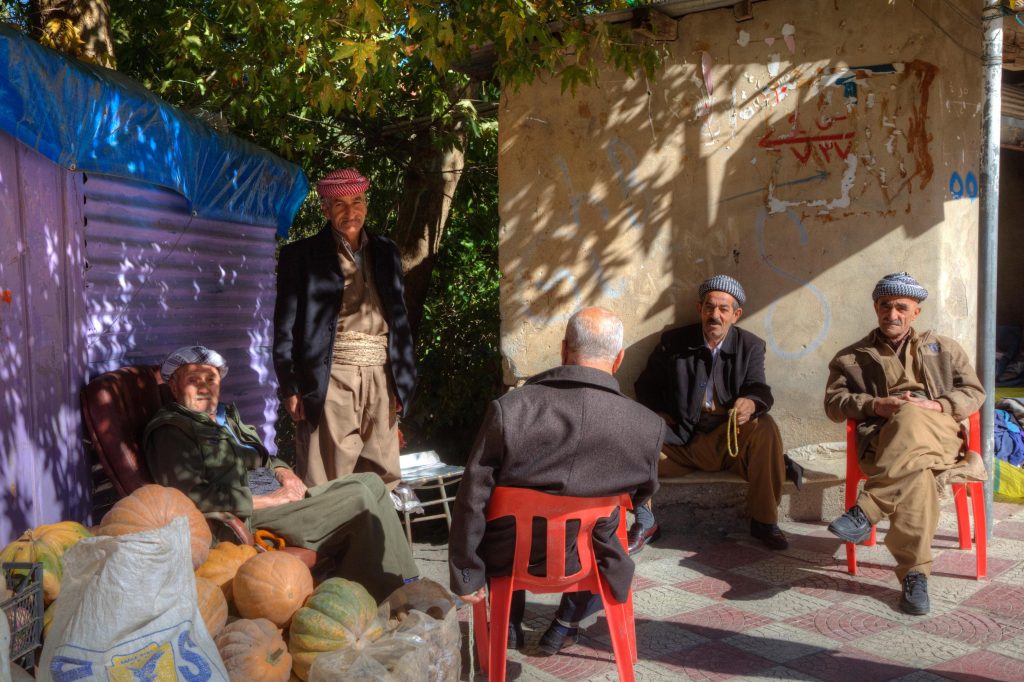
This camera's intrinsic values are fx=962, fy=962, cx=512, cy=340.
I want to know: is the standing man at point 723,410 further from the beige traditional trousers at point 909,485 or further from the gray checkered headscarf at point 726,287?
the beige traditional trousers at point 909,485

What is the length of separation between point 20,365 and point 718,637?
306cm

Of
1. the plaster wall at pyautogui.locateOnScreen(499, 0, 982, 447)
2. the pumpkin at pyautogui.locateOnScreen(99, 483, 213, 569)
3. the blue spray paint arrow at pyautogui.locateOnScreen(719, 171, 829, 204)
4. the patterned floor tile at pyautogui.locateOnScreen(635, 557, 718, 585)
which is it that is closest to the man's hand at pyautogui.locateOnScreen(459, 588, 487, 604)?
the pumpkin at pyautogui.locateOnScreen(99, 483, 213, 569)

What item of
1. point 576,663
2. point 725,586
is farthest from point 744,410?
point 576,663

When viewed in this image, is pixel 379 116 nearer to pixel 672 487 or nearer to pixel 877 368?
pixel 672 487

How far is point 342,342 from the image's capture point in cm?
494

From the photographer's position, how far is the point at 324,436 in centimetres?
494

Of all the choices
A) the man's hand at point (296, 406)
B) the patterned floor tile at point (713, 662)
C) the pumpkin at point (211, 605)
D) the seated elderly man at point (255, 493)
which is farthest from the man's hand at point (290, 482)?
the patterned floor tile at point (713, 662)

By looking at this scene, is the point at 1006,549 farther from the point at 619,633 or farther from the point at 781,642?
the point at 619,633

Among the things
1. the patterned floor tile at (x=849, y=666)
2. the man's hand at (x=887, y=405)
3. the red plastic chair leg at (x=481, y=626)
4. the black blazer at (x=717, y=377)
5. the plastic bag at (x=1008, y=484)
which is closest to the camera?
the red plastic chair leg at (x=481, y=626)

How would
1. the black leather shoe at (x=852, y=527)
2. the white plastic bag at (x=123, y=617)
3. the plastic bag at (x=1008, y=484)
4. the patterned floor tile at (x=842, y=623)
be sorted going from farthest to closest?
the plastic bag at (x=1008, y=484) → the black leather shoe at (x=852, y=527) → the patterned floor tile at (x=842, y=623) → the white plastic bag at (x=123, y=617)

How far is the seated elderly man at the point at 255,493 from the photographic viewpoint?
3920 millimetres

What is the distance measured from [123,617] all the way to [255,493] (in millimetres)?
1689

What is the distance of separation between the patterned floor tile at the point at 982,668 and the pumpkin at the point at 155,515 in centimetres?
Answer: 281

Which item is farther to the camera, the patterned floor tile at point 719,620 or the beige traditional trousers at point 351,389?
the beige traditional trousers at point 351,389
